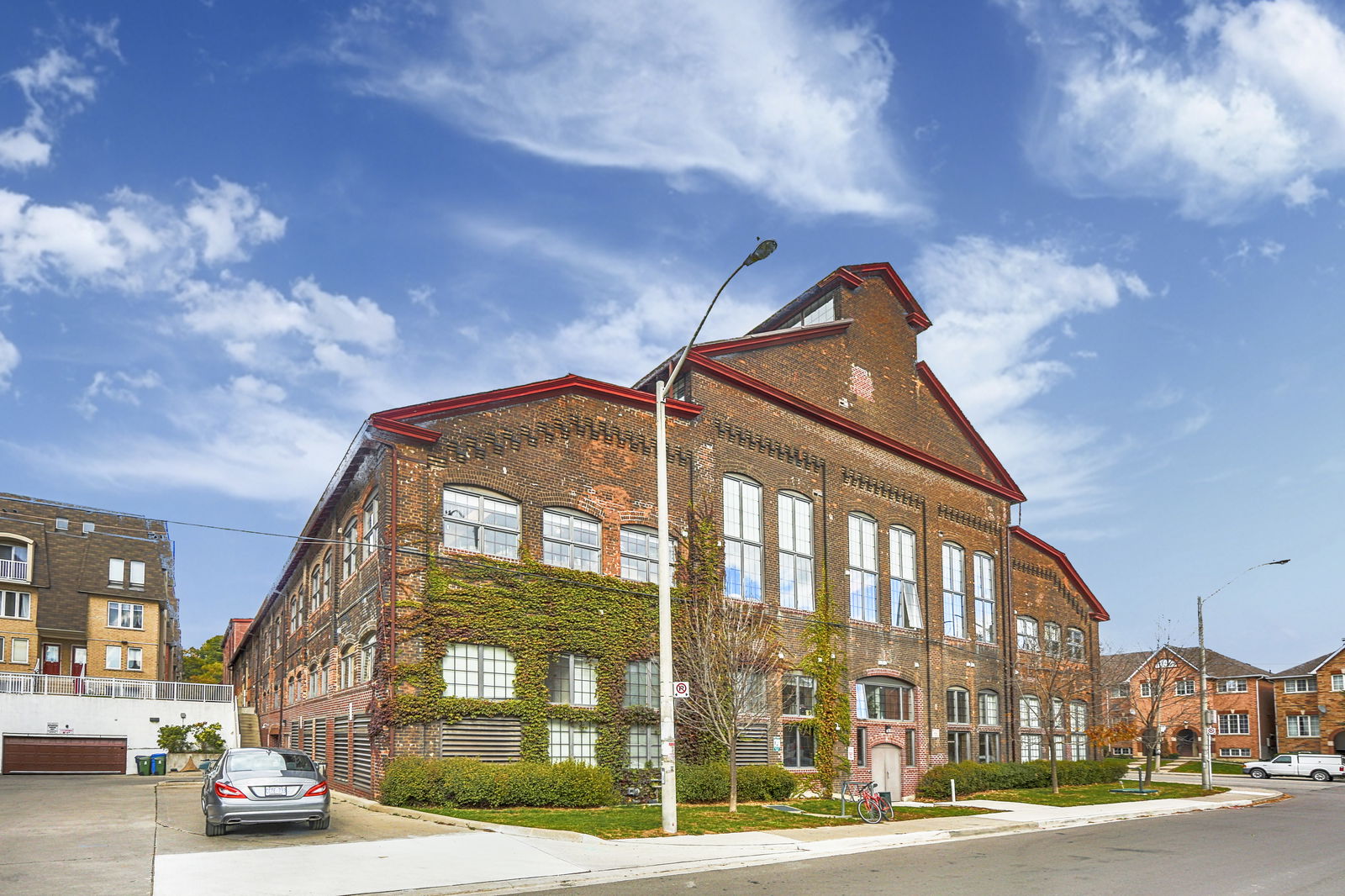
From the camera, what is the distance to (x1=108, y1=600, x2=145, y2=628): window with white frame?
6194cm

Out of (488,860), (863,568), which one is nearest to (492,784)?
(488,860)

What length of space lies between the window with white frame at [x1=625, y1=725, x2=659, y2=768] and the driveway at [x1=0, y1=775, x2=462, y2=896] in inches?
267

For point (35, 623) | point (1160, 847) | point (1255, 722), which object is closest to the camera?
point (1160, 847)

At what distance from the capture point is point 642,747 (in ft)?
89.3

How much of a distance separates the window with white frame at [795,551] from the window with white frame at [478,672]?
9.56m

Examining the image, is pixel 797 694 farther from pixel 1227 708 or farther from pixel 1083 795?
pixel 1227 708

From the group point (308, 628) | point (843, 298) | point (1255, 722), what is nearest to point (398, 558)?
point (308, 628)

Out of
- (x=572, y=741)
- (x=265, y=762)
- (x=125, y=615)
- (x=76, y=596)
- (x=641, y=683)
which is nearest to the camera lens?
(x=265, y=762)

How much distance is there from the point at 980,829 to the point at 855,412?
623 inches

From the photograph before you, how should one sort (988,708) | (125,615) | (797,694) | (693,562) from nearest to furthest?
1. (693,562)
2. (797,694)
3. (988,708)
4. (125,615)

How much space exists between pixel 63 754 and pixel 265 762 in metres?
35.2

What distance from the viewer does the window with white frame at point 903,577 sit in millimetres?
36281

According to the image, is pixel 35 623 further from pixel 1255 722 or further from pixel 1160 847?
pixel 1255 722

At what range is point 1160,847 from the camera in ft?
64.4
